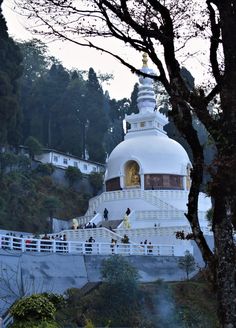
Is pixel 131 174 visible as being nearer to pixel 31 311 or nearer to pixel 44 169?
pixel 44 169

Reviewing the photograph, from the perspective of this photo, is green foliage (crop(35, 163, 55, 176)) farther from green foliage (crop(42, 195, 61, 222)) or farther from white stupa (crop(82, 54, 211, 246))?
white stupa (crop(82, 54, 211, 246))

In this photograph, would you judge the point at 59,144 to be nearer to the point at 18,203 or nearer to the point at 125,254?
the point at 18,203

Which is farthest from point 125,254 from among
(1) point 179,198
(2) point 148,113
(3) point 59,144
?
(3) point 59,144

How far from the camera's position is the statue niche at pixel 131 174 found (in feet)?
132

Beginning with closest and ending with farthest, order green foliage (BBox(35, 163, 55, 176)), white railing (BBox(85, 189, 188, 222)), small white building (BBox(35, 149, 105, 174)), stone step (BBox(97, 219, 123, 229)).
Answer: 1. stone step (BBox(97, 219, 123, 229))
2. white railing (BBox(85, 189, 188, 222))
3. green foliage (BBox(35, 163, 55, 176))
4. small white building (BBox(35, 149, 105, 174))

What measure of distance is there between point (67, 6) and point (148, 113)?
1380 inches

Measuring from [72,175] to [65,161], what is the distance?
458 cm

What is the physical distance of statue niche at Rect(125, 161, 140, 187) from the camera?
40.2 meters

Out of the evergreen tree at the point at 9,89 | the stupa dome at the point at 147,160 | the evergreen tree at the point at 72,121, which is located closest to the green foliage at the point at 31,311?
the evergreen tree at the point at 9,89

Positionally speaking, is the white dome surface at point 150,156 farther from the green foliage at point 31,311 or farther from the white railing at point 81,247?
the green foliage at point 31,311

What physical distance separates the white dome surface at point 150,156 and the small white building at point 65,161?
9999 mm

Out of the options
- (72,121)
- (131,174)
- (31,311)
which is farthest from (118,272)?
(72,121)

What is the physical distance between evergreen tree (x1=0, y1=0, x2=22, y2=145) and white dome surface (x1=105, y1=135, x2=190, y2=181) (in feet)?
24.4

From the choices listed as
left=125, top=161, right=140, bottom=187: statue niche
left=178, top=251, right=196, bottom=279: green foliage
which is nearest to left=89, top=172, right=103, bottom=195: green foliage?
left=125, top=161, right=140, bottom=187: statue niche
